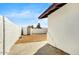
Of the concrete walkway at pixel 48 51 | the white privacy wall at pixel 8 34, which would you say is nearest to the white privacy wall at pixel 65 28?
the concrete walkway at pixel 48 51

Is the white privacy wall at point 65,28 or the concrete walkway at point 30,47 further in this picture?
the concrete walkway at point 30,47

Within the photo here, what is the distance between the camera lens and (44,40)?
5648 millimetres

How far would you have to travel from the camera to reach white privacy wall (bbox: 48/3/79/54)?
4.46 meters

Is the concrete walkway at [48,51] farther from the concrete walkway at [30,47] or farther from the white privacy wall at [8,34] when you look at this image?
the white privacy wall at [8,34]

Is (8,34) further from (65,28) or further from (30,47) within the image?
(65,28)

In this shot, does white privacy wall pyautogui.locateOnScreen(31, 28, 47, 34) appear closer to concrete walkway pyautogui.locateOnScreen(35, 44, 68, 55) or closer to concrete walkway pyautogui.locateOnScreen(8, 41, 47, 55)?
concrete walkway pyautogui.locateOnScreen(8, 41, 47, 55)

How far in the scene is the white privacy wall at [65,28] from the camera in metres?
4.46

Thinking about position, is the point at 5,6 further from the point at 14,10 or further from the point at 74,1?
the point at 74,1

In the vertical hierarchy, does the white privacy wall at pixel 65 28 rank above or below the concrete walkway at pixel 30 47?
above

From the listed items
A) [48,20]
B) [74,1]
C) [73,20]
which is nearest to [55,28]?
[48,20]

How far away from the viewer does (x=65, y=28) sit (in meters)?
5.20

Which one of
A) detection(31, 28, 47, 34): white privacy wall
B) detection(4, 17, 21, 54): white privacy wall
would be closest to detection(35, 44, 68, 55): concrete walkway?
detection(31, 28, 47, 34): white privacy wall

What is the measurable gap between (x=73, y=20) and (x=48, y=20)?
1468mm

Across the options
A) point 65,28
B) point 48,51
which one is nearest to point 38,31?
point 48,51
